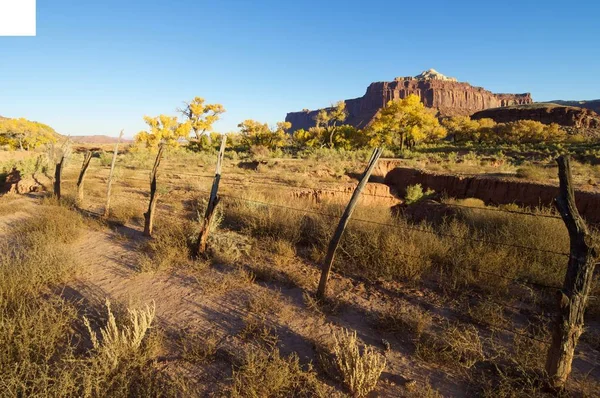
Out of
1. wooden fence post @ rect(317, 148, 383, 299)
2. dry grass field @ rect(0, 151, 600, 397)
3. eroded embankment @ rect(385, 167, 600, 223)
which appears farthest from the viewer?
eroded embankment @ rect(385, 167, 600, 223)

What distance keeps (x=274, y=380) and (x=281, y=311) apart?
1.40m

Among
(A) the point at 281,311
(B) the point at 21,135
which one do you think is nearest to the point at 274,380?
(A) the point at 281,311

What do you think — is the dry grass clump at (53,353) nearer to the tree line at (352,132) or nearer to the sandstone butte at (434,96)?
the tree line at (352,132)

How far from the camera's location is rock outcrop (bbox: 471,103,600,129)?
6425cm

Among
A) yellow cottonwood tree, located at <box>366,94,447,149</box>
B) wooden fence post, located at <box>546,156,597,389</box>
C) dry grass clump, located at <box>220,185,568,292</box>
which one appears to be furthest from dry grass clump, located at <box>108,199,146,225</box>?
yellow cottonwood tree, located at <box>366,94,447,149</box>

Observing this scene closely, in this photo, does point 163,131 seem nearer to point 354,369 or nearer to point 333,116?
point 333,116

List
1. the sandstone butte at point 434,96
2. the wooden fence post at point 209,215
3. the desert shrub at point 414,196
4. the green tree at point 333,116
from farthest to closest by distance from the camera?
the sandstone butte at point 434,96, the green tree at point 333,116, the desert shrub at point 414,196, the wooden fence post at point 209,215

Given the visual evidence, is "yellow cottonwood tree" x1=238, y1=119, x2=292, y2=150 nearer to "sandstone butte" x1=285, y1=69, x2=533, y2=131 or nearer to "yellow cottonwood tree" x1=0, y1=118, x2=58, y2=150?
"yellow cottonwood tree" x1=0, y1=118, x2=58, y2=150

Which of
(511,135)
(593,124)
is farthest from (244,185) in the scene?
(593,124)

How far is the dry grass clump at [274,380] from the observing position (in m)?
2.89

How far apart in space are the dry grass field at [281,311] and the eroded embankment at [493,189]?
17.4 feet

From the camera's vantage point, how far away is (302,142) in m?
48.4

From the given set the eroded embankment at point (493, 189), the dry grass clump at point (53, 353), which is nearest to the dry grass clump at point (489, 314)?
the dry grass clump at point (53, 353)

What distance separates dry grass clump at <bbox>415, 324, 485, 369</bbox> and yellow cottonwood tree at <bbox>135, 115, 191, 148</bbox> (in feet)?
110
